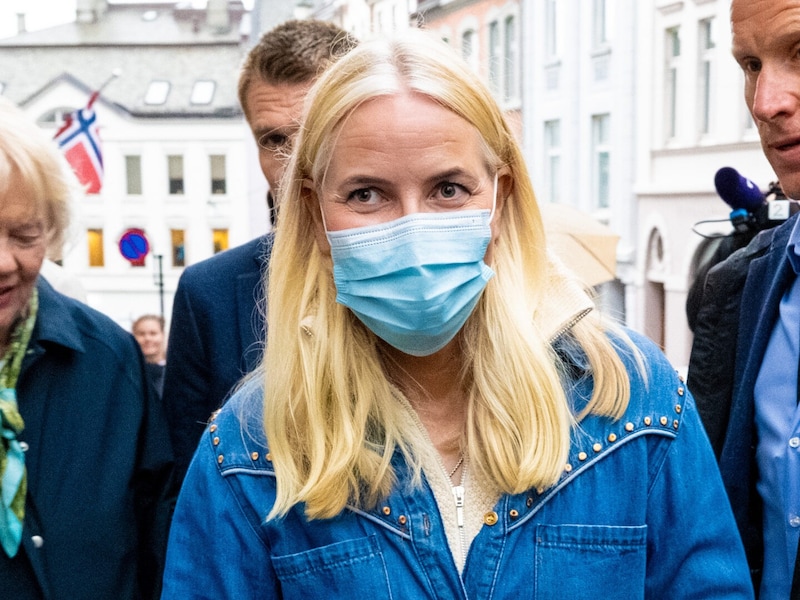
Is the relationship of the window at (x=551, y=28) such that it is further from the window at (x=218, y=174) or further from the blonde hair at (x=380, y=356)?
the window at (x=218, y=174)

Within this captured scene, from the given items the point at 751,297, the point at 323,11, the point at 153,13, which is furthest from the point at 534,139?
the point at 153,13

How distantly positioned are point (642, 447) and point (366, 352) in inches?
19.0

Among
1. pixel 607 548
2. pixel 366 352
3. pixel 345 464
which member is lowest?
pixel 607 548

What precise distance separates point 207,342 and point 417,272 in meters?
1.14

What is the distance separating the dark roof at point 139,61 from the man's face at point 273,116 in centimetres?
3546

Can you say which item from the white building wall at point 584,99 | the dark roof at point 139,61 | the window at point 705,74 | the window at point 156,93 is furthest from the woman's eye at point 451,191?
the window at point 156,93

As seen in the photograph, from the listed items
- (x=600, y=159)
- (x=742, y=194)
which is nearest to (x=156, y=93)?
(x=600, y=159)

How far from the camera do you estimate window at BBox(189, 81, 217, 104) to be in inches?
1483

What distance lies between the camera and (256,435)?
1827 mm

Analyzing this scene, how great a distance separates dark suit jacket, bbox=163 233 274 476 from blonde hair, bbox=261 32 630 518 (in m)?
0.82

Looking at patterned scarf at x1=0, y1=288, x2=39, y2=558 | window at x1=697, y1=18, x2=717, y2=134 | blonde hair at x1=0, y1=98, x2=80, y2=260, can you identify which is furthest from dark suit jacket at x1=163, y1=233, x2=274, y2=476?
window at x1=697, y1=18, x2=717, y2=134

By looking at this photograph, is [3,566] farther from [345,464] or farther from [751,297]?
[751,297]

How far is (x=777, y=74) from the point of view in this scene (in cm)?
203

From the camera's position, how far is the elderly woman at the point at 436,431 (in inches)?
67.4
